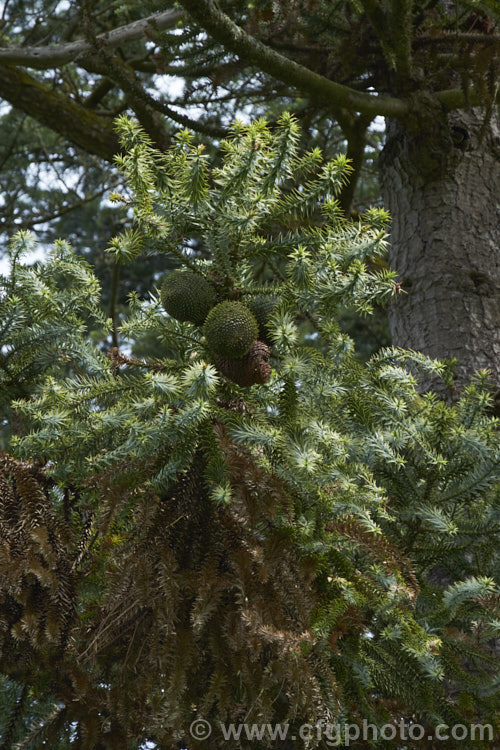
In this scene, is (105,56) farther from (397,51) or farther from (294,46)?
(397,51)

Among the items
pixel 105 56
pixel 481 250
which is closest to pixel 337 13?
pixel 105 56

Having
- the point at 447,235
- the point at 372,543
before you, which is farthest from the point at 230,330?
the point at 447,235

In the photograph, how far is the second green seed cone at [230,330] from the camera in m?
1.37

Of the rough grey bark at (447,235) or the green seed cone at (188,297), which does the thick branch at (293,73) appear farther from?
the green seed cone at (188,297)

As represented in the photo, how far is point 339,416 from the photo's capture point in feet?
5.14

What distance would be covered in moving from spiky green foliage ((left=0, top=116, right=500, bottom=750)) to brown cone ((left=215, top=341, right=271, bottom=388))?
0.04ft

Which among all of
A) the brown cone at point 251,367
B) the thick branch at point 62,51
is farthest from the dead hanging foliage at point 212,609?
the thick branch at point 62,51

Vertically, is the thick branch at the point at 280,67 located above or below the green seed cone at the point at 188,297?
above

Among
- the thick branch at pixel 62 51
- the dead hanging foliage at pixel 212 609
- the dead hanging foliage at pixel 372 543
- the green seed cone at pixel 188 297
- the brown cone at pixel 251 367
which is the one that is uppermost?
the thick branch at pixel 62 51

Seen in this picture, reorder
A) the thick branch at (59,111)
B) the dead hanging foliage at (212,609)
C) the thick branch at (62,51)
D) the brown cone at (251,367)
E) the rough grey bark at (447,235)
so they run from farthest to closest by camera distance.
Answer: the thick branch at (59,111) < the thick branch at (62,51) < the rough grey bark at (447,235) < the brown cone at (251,367) < the dead hanging foliage at (212,609)

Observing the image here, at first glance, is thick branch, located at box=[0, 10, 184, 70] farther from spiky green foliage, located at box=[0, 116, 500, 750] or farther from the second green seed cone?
the second green seed cone

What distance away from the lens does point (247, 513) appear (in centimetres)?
129

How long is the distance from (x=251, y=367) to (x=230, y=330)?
104 mm

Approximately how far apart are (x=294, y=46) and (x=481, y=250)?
116cm
